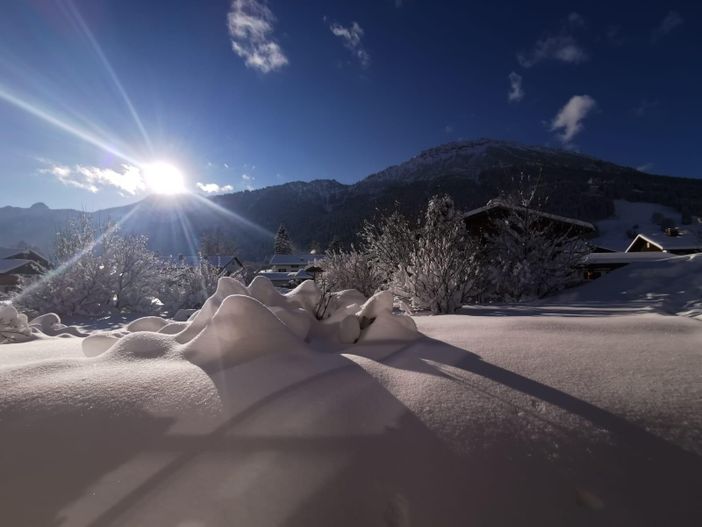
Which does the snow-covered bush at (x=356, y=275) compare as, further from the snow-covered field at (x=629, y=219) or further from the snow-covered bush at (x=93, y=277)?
the snow-covered field at (x=629, y=219)

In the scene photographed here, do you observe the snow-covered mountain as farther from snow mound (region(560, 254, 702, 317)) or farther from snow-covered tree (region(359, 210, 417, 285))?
snow mound (region(560, 254, 702, 317))

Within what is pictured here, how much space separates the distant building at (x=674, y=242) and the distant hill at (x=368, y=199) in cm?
987

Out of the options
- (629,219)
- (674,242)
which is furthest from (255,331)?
(629,219)

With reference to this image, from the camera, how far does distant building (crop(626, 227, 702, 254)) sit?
27562 mm

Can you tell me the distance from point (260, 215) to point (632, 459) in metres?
141

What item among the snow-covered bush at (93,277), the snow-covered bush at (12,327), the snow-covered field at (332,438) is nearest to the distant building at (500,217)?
the snow-covered field at (332,438)

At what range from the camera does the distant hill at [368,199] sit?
254 feet

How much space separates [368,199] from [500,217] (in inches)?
4718

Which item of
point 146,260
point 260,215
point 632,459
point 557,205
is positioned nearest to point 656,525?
point 632,459

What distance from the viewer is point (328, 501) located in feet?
3.13

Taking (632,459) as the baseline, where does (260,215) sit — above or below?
above

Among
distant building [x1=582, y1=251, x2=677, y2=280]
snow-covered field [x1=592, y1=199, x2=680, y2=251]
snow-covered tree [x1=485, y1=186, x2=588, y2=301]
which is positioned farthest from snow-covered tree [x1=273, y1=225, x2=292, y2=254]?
snow-covered field [x1=592, y1=199, x2=680, y2=251]

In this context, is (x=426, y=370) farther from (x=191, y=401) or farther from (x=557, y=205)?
(x=557, y=205)

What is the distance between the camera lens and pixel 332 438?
46.2 inches
